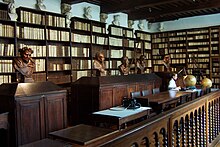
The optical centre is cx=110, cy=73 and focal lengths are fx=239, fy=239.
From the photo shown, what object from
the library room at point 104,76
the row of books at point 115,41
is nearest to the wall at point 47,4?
the library room at point 104,76

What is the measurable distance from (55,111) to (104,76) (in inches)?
64.8

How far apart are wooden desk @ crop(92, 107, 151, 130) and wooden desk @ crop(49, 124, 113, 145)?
3.19 feet

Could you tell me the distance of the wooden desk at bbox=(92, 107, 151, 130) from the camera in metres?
3.08

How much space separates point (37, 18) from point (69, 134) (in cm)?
398

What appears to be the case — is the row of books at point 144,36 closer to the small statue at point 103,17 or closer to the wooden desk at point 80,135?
the small statue at point 103,17

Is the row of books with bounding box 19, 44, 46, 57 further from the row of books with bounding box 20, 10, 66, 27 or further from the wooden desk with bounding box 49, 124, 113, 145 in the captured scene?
the wooden desk with bounding box 49, 124, 113, 145

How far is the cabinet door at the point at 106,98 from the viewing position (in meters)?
4.46

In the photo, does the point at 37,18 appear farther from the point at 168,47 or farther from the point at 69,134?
the point at 168,47

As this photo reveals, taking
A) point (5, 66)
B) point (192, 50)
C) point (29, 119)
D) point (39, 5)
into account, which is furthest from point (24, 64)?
point (192, 50)

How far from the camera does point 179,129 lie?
2.45 meters

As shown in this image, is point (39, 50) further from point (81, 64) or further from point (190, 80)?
point (190, 80)

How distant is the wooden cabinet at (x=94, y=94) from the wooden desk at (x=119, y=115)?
0.96 m

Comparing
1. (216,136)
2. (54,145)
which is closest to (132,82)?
(216,136)

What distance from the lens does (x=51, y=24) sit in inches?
218
